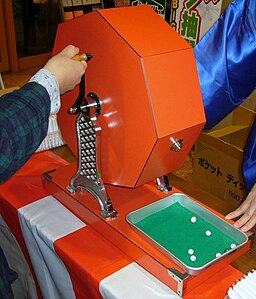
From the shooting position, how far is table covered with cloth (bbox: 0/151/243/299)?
0.72 m

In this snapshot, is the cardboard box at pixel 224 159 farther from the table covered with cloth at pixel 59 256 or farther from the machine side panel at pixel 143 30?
the machine side panel at pixel 143 30

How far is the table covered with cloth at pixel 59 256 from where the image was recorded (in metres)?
0.72

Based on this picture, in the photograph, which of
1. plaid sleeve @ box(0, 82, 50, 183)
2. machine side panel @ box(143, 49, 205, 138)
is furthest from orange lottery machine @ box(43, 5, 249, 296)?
plaid sleeve @ box(0, 82, 50, 183)

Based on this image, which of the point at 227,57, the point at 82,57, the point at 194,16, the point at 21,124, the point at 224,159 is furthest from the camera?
the point at 194,16

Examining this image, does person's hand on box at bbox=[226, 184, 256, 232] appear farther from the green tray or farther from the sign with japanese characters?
the sign with japanese characters

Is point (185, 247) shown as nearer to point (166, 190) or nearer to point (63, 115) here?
point (166, 190)

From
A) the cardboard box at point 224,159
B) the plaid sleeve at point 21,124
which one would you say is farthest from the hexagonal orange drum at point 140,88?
the cardboard box at point 224,159

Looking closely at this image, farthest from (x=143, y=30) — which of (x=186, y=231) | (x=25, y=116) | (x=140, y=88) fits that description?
(x=186, y=231)

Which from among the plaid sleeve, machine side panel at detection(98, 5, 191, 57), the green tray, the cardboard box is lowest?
the cardboard box

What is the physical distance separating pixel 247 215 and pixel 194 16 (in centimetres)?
153

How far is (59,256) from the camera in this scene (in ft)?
2.72

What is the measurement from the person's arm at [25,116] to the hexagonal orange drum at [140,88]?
0.29 ft

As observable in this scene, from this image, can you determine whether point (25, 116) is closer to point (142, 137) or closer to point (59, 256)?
point (142, 137)

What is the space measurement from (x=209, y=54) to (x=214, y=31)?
0.07m
